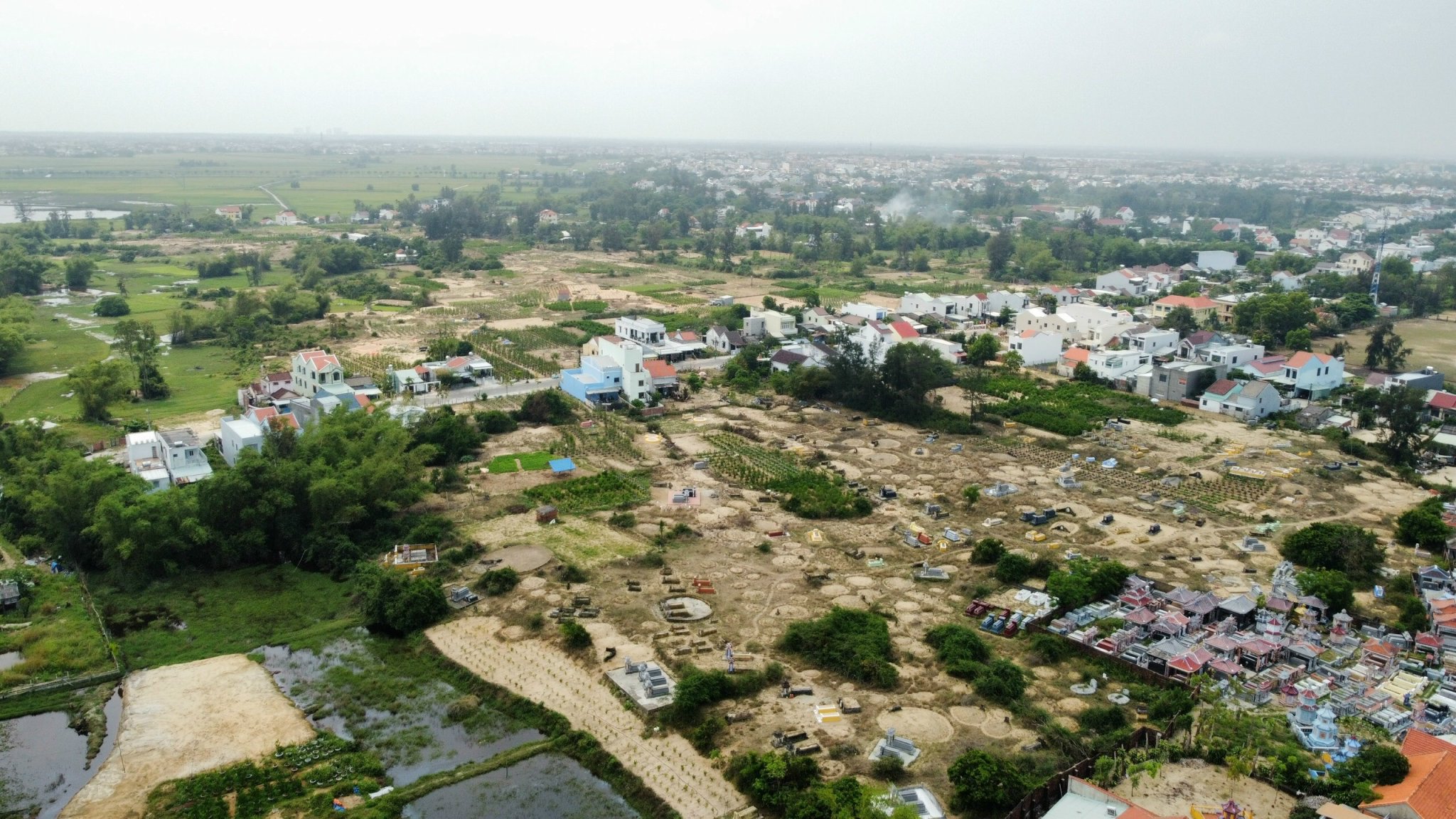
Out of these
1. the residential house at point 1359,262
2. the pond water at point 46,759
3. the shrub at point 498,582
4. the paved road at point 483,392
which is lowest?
the pond water at point 46,759

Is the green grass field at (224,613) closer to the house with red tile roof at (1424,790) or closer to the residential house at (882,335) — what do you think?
the house with red tile roof at (1424,790)

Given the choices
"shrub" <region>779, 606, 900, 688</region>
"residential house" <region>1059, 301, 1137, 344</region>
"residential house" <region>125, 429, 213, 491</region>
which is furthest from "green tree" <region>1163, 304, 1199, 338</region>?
"residential house" <region>125, 429, 213, 491</region>

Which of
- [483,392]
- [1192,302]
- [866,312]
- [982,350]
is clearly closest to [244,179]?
[866,312]

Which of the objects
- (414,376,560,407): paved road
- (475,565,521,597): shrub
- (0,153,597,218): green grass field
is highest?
(0,153,597,218): green grass field

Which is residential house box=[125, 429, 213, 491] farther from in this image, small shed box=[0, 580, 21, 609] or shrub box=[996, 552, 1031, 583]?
shrub box=[996, 552, 1031, 583]

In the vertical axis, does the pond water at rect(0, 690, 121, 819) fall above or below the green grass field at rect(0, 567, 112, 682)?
below

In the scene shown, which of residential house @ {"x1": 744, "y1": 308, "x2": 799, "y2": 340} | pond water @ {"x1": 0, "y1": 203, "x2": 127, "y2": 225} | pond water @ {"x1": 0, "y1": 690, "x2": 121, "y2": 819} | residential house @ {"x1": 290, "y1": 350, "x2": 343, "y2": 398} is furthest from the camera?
pond water @ {"x1": 0, "y1": 203, "x2": 127, "y2": 225}

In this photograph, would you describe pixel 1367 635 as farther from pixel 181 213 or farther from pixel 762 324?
pixel 181 213

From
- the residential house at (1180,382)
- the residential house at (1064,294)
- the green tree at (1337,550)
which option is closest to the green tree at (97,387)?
the green tree at (1337,550)

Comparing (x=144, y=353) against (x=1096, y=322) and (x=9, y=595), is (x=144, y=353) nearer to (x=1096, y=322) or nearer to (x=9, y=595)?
(x=9, y=595)
